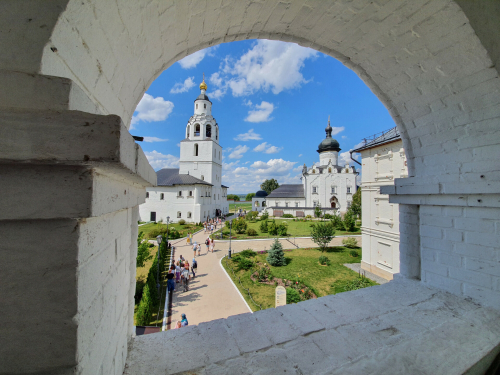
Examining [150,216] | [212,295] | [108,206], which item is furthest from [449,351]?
[150,216]

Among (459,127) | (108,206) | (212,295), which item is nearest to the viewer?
(108,206)

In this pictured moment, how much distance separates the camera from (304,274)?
41.0 feet

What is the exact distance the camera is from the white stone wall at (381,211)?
11414mm

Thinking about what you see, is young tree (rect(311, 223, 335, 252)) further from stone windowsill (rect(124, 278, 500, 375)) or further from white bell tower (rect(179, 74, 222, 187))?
white bell tower (rect(179, 74, 222, 187))

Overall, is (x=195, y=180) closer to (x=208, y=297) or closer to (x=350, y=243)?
(x=350, y=243)

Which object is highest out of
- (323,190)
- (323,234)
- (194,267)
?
(323,190)

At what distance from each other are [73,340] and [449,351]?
9.31 feet

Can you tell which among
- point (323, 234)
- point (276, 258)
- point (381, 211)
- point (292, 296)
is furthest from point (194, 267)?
point (381, 211)

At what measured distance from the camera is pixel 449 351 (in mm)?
1964

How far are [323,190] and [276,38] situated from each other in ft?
138

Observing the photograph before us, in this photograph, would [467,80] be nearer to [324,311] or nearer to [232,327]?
[324,311]

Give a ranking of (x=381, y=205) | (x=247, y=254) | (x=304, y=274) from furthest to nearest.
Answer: (x=247, y=254), (x=304, y=274), (x=381, y=205)

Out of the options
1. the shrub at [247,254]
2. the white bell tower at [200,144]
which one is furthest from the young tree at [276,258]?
the white bell tower at [200,144]

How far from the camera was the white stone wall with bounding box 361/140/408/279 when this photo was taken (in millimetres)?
11414
